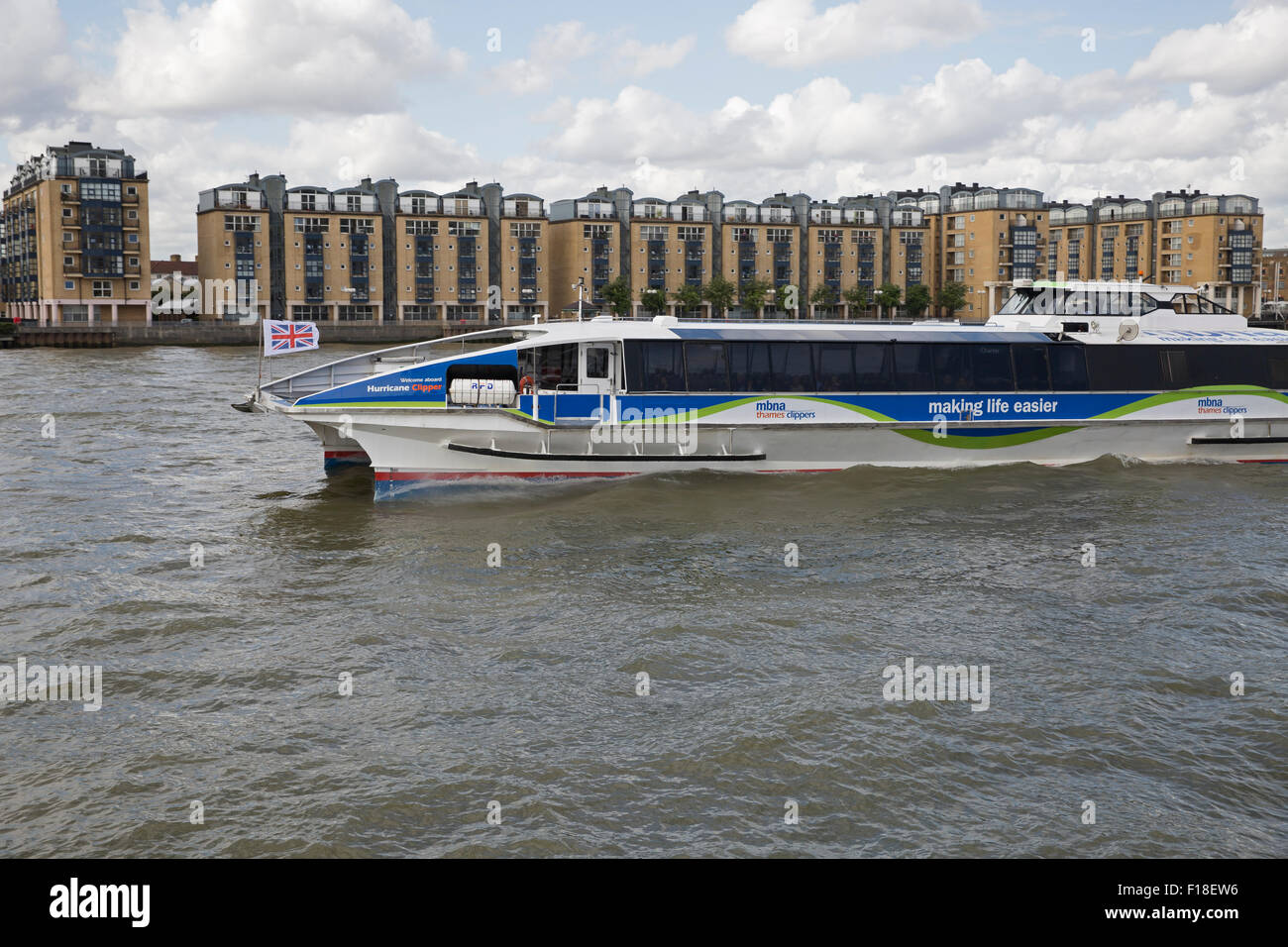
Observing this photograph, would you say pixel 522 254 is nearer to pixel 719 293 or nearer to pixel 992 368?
pixel 719 293

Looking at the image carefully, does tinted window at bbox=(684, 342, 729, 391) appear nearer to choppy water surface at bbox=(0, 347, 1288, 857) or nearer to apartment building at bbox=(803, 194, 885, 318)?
choppy water surface at bbox=(0, 347, 1288, 857)

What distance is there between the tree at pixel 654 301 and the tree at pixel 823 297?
17.8 metres

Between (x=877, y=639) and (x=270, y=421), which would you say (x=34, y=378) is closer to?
(x=270, y=421)

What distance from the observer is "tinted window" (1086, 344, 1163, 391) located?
74.3 ft

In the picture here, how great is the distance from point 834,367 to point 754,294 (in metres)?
106

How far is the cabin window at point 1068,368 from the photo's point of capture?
73.7ft

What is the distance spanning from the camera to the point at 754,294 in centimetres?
12531

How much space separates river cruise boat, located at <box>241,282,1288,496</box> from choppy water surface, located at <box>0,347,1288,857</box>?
98 cm

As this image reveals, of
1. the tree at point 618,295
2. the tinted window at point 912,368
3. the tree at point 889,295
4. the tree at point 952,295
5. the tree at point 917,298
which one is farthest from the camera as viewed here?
the tree at point 952,295

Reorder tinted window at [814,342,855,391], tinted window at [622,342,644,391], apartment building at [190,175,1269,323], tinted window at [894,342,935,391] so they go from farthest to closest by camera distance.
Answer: apartment building at [190,175,1269,323], tinted window at [894,342,935,391], tinted window at [814,342,855,391], tinted window at [622,342,644,391]

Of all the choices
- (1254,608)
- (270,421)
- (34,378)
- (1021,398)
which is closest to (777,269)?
(34,378)
